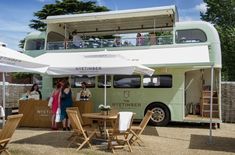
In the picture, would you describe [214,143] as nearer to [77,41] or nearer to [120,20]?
[120,20]

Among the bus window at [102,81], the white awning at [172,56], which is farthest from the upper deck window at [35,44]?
the white awning at [172,56]

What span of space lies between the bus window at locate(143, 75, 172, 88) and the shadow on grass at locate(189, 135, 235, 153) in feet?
10.9

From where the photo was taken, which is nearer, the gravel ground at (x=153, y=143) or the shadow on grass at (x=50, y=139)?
the gravel ground at (x=153, y=143)

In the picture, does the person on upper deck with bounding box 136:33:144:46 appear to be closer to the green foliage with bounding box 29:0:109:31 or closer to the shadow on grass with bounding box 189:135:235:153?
the shadow on grass with bounding box 189:135:235:153

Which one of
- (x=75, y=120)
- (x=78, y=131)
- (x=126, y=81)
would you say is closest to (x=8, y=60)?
(x=75, y=120)

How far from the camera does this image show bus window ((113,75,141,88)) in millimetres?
15372

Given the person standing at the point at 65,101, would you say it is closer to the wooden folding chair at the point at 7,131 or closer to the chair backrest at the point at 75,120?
the chair backrest at the point at 75,120

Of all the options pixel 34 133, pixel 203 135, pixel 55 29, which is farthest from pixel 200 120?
pixel 55 29

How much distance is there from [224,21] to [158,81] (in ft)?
89.7

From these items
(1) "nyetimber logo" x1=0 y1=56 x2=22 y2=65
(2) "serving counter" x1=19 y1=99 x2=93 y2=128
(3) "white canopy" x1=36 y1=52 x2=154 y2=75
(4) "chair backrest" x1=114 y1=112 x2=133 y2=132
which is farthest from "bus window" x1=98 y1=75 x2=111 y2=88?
(1) "nyetimber logo" x1=0 y1=56 x2=22 y2=65

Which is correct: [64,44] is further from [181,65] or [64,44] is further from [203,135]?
[203,135]

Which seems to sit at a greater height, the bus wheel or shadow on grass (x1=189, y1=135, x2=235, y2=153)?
the bus wheel

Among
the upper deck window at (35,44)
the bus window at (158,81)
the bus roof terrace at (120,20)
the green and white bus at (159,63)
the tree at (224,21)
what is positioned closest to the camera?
the green and white bus at (159,63)

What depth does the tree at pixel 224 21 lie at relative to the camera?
35188mm
